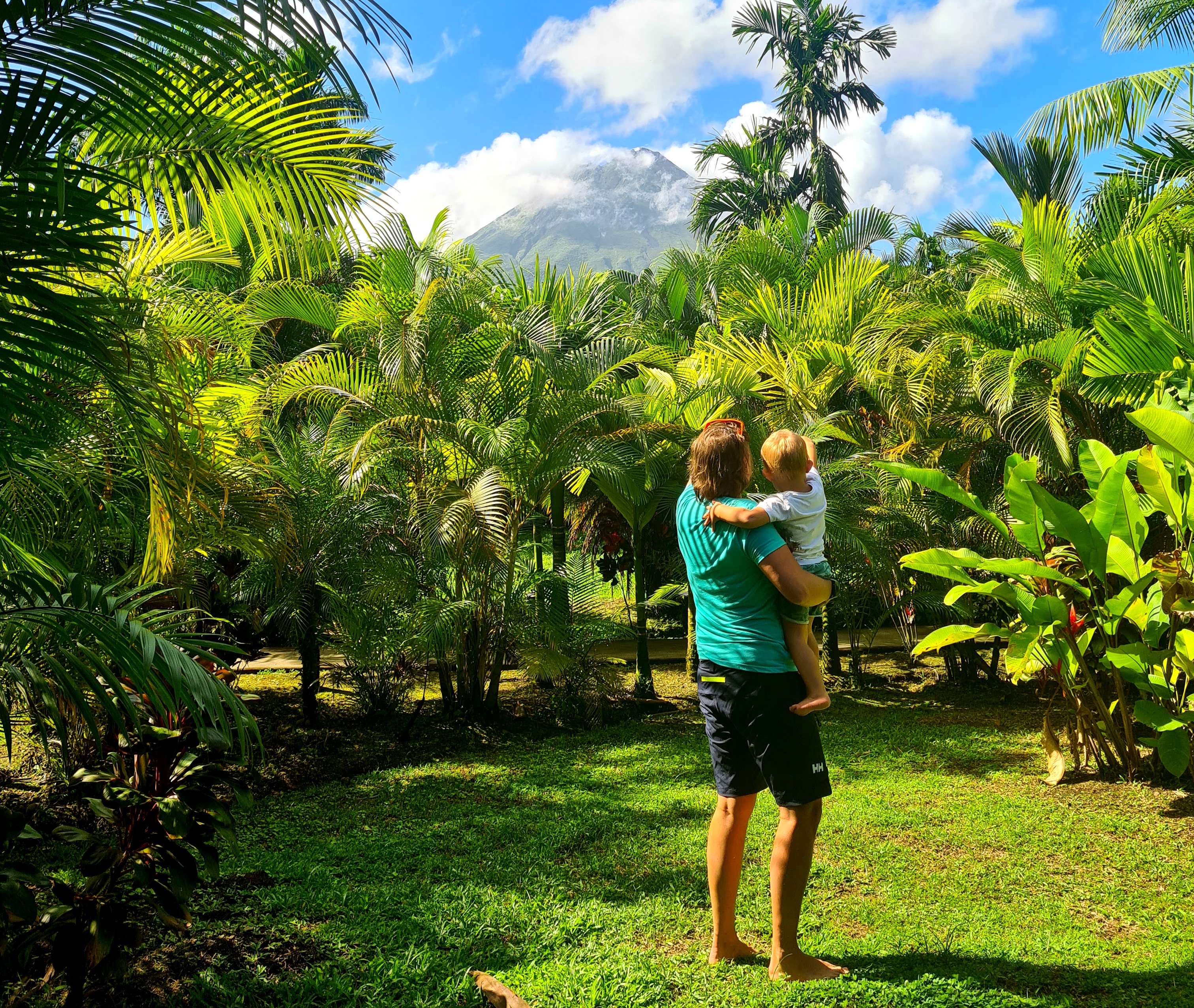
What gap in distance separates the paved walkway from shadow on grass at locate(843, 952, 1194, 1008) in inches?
267

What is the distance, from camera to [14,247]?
7.25 feet

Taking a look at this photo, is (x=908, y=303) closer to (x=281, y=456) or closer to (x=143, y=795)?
(x=281, y=456)

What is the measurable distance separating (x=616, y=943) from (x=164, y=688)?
78.8 inches

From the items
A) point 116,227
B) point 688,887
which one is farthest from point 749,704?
point 116,227

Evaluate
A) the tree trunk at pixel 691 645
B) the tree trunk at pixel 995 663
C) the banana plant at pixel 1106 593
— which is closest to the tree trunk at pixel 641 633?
the tree trunk at pixel 691 645

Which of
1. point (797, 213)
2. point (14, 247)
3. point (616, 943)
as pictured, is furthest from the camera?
point (797, 213)

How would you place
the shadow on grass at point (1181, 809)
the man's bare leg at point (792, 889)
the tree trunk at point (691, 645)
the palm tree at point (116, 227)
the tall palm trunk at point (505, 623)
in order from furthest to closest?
the tree trunk at point (691, 645), the tall palm trunk at point (505, 623), the shadow on grass at point (1181, 809), the man's bare leg at point (792, 889), the palm tree at point (116, 227)

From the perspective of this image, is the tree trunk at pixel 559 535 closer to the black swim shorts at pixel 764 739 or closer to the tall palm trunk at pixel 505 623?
the tall palm trunk at pixel 505 623

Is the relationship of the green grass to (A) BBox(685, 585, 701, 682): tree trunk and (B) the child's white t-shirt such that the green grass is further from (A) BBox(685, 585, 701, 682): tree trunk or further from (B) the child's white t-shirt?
(A) BBox(685, 585, 701, 682): tree trunk

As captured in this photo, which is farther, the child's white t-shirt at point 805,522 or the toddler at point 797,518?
the child's white t-shirt at point 805,522

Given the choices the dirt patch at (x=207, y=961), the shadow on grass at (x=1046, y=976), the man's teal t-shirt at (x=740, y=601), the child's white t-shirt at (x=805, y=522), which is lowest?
the shadow on grass at (x=1046, y=976)

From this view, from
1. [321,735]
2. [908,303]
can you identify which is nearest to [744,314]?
[908,303]

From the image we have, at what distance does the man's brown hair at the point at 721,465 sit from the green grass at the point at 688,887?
5.41 ft

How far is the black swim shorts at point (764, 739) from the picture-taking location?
2967 mm
